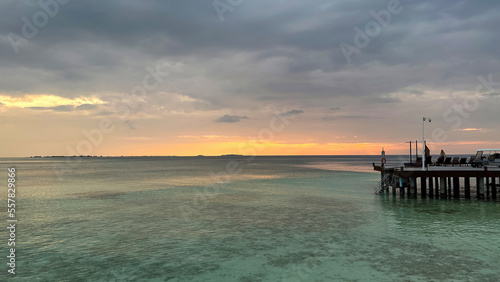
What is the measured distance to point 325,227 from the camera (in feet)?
74.5

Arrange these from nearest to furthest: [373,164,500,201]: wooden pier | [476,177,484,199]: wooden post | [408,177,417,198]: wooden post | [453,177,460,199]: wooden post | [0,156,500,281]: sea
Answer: [0,156,500,281]: sea, [373,164,500,201]: wooden pier, [476,177,484,199]: wooden post, [453,177,460,199]: wooden post, [408,177,417,198]: wooden post

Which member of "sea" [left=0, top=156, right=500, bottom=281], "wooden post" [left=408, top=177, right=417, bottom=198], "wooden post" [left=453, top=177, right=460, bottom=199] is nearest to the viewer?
"sea" [left=0, top=156, right=500, bottom=281]

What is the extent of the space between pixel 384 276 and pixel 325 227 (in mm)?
9256

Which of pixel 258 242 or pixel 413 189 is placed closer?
pixel 258 242

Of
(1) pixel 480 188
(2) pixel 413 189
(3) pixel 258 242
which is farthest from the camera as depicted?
(2) pixel 413 189

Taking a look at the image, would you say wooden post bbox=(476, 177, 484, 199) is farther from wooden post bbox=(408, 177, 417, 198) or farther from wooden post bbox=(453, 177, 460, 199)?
wooden post bbox=(408, 177, 417, 198)

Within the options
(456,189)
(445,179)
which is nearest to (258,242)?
(445,179)

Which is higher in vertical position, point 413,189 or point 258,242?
point 413,189

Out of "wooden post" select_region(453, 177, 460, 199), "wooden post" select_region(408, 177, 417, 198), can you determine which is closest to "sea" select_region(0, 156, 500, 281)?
"wooden post" select_region(453, 177, 460, 199)

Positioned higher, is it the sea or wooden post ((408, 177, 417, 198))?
wooden post ((408, 177, 417, 198))

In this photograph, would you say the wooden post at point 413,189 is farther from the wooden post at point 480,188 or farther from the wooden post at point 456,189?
the wooden post at point 480,188

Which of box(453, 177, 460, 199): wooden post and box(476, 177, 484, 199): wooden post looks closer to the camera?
box(476, 177, 484, 199): wooden post

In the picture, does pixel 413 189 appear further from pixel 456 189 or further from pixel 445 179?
pixel 456 189

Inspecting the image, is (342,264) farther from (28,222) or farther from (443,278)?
(28,222)
